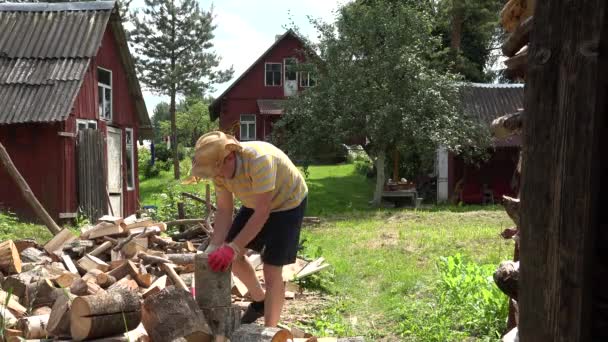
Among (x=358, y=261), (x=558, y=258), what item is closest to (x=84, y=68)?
(x=358, y=261)

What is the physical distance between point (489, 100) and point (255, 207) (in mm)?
19761

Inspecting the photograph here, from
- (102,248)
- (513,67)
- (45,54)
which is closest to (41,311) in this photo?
(102,248)

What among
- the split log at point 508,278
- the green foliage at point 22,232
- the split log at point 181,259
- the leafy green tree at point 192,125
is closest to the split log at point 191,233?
the split log at point 181,259

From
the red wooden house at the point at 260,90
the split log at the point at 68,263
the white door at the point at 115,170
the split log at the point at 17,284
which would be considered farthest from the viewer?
the red wooden house at the point at 260,90

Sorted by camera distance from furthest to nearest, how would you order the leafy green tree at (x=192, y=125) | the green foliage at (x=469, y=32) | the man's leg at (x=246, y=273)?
the leafy green tree at (x=192, y=125) < the green foliage at (x=469, y=32) < the man's leg at (x=246, y=273)

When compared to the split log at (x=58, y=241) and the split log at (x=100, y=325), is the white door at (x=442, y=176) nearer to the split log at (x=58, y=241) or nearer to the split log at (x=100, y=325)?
the split log at (x=58, y=241)

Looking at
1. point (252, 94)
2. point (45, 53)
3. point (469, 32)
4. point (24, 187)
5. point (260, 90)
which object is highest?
point (469, 32)

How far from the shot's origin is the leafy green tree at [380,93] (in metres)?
18.3

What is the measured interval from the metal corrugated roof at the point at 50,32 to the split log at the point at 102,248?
306 inches

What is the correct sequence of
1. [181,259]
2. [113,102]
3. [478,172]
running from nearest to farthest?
[181,259] → [113,102] → [478,172]

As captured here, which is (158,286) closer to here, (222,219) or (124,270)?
(124,270)

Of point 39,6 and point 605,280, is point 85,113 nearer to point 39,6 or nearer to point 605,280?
point 39,6

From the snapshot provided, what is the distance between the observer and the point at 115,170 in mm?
15258

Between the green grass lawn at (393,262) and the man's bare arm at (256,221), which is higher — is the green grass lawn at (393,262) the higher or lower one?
the lower one
